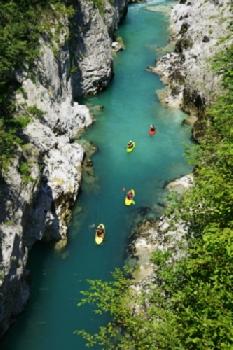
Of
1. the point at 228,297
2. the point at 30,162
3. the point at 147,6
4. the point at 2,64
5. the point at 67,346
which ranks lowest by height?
the point at 67,346

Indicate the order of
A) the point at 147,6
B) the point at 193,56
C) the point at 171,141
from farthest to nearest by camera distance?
the point at 147,6
the point at 193,56
the point at 171,141

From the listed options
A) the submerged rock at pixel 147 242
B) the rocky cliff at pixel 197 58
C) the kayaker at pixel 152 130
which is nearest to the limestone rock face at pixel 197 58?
the rocky cliff at pixel 197 58

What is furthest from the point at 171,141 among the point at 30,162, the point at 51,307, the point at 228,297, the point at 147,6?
the point at 147,6

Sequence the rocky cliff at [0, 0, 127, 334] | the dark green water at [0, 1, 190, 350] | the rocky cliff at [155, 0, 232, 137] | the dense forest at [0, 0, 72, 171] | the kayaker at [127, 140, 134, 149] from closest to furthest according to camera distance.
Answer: the rocky cliff at [0, 0, 127, 334], the dark green water at [0, 1, 190, 350], the dense forest at [0, 0, 72, 171], the kayaker at [127, 140, 134, 149], the rocky cliff at [155, 0, 232, 137]

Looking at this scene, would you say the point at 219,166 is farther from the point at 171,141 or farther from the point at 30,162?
the point at 171,141

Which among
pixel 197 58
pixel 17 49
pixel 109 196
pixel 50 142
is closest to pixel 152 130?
pixel 197 58

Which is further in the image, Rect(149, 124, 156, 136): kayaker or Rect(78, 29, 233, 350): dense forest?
Rect(149, 124, 156, 136): kayaker

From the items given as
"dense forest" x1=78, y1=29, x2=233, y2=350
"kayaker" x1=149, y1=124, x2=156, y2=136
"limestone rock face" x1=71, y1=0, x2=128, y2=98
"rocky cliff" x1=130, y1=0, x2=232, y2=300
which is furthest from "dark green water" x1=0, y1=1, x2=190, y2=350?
"dense forest" x1=78, y1=29, x2=233, y2=350

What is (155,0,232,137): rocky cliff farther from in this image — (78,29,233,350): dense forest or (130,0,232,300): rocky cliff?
(78,29,233,350): dense forest
